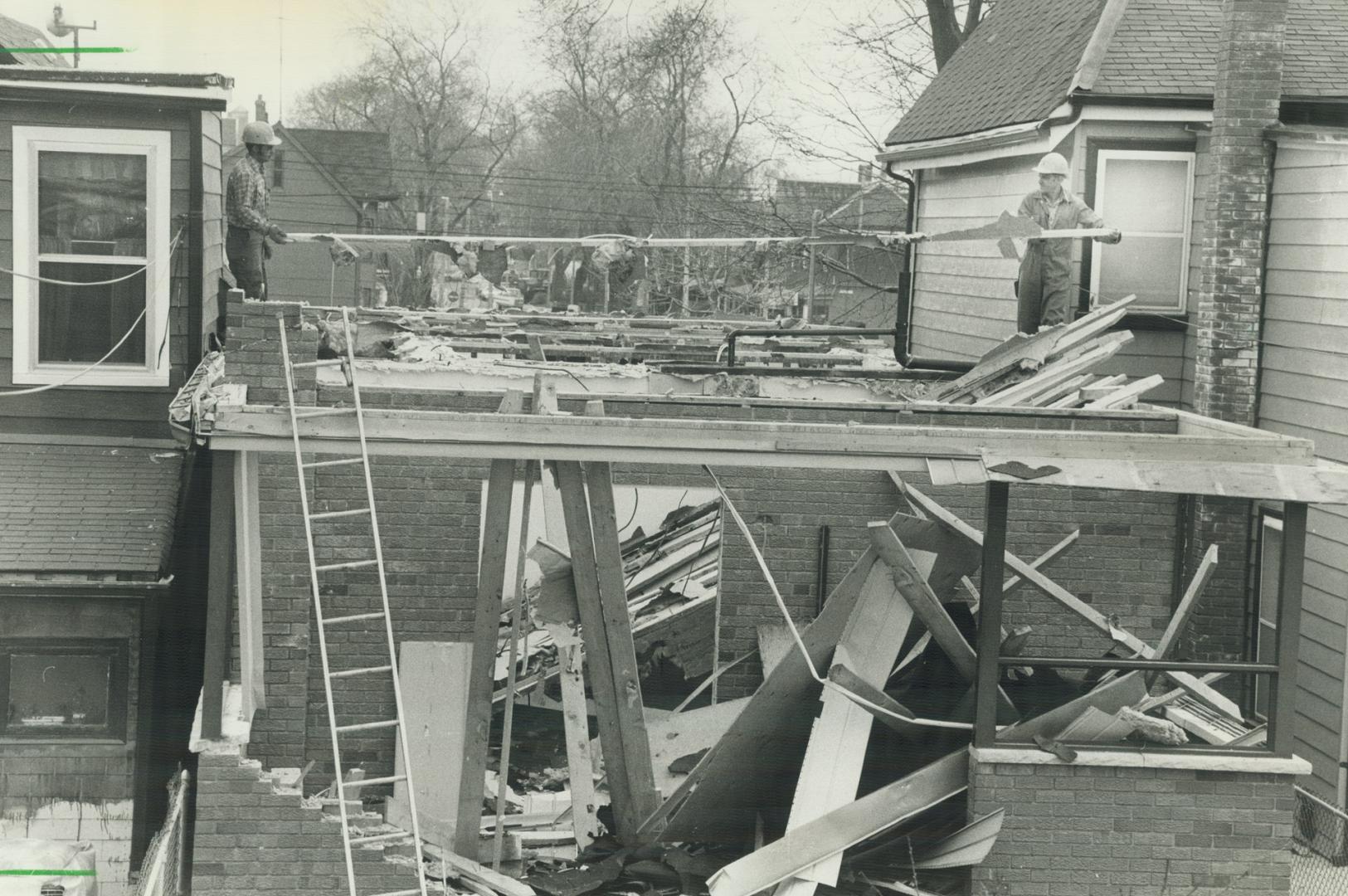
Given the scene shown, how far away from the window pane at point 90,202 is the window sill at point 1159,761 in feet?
24.6

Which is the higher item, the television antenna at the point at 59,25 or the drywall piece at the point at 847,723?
the television antenna at the point at 59,25

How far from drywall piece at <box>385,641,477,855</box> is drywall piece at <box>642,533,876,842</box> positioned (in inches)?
73.5

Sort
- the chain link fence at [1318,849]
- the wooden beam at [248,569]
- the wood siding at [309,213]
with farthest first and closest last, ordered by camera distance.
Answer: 1. the wood siding at [309,213]
2. the chain link fence at [1318,849]
3. the wooden beam at [248,569]

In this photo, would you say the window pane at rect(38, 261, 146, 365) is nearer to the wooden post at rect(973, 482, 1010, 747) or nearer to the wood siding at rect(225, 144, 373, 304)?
the wooden post at rect(973, 482, 1010, 747)

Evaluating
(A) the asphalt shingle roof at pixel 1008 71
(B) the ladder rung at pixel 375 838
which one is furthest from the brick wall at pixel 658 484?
(A) the asphalt shingle roof at pixel 1008 71

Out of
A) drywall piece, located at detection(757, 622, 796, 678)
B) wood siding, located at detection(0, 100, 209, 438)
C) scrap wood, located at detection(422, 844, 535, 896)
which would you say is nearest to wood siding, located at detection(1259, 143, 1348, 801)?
drywall piece, located at detection(757, 622, 796, 678)

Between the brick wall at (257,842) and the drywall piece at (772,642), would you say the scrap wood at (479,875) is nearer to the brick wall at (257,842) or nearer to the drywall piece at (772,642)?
the brick wall at (257,842)

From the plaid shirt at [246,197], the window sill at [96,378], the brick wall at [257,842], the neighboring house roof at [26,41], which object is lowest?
Answer: the brick wall at [257,842]

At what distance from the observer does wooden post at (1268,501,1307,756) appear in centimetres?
906

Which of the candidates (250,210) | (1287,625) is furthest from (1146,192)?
(250,210)

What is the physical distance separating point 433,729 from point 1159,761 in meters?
5.14

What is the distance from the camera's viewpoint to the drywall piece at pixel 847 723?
9.18 meters

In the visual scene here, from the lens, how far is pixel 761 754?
32.8ft

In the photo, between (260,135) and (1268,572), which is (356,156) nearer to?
(260,135)
